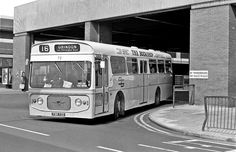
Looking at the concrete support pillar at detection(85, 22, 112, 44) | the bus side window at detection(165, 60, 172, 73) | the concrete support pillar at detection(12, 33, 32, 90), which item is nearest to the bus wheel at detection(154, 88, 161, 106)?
the bus side window at detection(165, 60, 172, 73)

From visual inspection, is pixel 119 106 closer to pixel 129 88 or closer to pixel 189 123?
pixel 129 88

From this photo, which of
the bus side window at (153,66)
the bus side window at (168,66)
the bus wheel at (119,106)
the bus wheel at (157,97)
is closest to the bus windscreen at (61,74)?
the bus wheel at (119,106)

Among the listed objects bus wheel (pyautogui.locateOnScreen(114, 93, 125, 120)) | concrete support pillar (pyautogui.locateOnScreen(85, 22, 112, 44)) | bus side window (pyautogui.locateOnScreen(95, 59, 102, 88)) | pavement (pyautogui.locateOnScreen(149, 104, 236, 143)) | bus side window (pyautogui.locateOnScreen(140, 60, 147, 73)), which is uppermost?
concrete support pillar (pyautogui.locateOnScreen(85, 22, 112, 44))

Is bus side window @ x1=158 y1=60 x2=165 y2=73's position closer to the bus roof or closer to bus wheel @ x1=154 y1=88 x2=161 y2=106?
the bus roof

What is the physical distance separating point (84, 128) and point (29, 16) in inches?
1012

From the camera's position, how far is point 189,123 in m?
13.7

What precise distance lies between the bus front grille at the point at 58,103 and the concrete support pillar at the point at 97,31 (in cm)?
1493

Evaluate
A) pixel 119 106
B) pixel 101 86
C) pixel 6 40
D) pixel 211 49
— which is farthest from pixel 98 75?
pixel 6 40

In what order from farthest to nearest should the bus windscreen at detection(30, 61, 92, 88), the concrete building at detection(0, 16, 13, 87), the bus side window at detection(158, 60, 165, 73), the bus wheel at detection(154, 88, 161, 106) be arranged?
the concrete building at detection(0, 16, 13, 87), the bus side window at detection(158, 60, 165, 73), the bus wheel at detection(154, 88, 161, 106), the bus windscreen at detection(30, 61, 92, 88)

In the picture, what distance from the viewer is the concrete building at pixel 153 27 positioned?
1933 centimetres

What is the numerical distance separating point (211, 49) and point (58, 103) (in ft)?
32.2

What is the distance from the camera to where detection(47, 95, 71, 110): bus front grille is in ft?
43.1

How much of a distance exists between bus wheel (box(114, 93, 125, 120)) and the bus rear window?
0.98 m

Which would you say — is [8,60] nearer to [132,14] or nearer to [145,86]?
[132,14]
